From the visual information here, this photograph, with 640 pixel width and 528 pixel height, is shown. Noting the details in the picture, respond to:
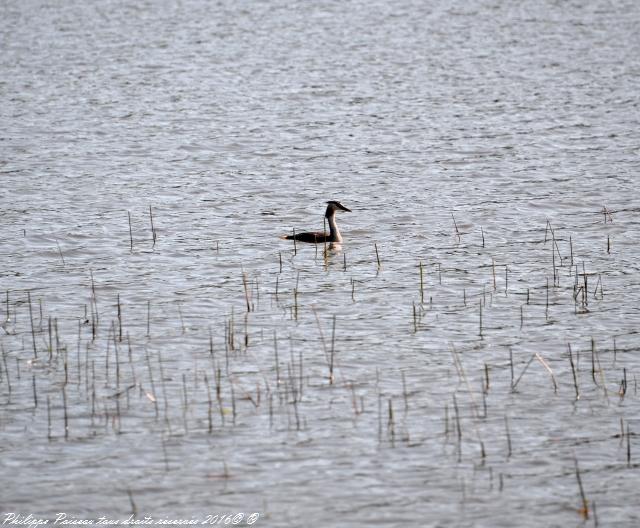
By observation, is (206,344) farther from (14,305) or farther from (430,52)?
(430,52)

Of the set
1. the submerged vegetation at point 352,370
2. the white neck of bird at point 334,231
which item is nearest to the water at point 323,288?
the submerged vegetation at point 352,370

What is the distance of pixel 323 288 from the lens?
17.7 meters

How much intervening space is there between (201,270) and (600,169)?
10955 millimetres

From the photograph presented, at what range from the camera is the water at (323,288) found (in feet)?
36.6

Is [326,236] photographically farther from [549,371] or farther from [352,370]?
[549,371]

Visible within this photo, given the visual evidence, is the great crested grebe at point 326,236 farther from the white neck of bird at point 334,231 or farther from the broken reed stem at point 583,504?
the broken reed stem at point 583,504

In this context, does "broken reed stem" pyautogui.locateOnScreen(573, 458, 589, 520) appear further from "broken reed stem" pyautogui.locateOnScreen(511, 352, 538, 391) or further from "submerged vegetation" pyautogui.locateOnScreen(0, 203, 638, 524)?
"broken reed stem" pyautogui.locateOnScreen(511, 352, 538, 391)

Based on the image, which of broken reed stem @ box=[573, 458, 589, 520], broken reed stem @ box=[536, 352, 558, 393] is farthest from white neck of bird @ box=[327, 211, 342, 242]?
broken reed stem @ box=[573, 458, 589, 520]

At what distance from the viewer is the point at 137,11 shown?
169 feet

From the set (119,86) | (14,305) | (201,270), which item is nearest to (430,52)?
(119,86)

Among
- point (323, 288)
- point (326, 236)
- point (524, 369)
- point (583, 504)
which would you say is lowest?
point (583, 504)

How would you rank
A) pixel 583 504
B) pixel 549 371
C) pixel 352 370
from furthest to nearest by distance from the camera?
pixel 352 370 < pixel 549 371 < pixel 583 504

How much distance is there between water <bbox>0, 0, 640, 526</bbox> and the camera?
11.2 meters

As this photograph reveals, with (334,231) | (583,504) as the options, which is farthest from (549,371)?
(334,231)
